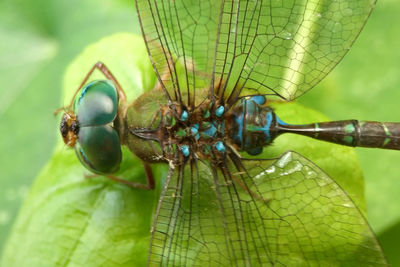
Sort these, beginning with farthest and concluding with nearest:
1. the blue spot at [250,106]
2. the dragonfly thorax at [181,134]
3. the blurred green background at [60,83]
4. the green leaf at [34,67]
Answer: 1. the green leaf at [34,67]
2. the blurred green background at [60,83]
3. the blue spot at [250,106]
4. the dragonfly thorax at [181,134]

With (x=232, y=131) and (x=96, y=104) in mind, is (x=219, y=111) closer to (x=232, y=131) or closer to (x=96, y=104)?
(x=232, y=131)

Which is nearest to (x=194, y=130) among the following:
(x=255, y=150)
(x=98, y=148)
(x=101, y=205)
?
(x=255, y=150)

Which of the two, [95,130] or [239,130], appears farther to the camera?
[239,130]

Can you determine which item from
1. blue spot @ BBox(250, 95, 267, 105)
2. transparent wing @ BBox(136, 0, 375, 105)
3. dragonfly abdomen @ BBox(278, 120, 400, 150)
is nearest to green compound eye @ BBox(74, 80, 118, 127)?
transparent wing @ BBox(136, 0, 375, 105)

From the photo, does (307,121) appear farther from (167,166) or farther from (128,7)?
(128,7)

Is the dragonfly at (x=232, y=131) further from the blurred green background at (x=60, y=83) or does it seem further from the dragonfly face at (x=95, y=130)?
the blurred green background at (x=60, y=83)

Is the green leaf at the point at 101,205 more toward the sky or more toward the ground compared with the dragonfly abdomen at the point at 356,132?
more toward the ground

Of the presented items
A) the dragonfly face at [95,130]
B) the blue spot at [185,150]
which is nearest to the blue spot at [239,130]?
the blue spot at [185,150]
